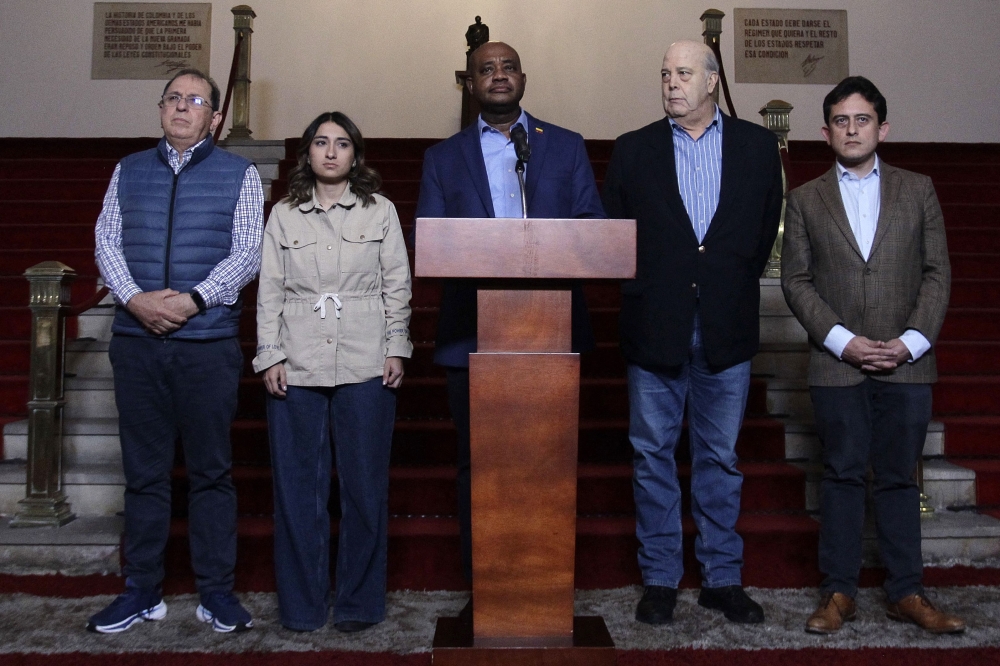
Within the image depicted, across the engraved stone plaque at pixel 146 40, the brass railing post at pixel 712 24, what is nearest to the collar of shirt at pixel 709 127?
the brass railing post at pixel 712 24

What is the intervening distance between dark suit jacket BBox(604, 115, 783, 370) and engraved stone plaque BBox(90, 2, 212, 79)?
6.48 m

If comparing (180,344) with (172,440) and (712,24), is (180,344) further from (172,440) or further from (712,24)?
(712,24)

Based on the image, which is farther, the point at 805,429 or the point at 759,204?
Result: the point at 805,429

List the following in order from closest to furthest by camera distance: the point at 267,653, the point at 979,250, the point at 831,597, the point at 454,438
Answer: the point at 267,653
the point at 831,597
the point at 454,438
the point at 979,250

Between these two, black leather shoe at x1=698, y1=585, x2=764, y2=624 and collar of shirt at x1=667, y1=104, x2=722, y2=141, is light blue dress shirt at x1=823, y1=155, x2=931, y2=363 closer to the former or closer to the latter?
collar of shirt at x1=667, y1=104, x2=722, y2=141

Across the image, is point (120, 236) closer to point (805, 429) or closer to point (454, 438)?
point (454, 438)

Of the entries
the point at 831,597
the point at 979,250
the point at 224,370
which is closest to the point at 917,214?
the point at 831,597

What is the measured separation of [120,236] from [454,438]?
4.66 feet

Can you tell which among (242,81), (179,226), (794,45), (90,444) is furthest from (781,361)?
(794,45)

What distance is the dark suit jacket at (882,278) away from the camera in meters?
2.42

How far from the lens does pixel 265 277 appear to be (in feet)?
8.02

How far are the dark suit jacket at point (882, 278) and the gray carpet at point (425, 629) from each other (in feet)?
2.20

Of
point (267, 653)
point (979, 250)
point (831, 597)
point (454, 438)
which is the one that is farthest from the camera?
point (979, 250)

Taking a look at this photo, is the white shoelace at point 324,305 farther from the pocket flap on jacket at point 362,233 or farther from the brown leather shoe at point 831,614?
the brown leather shoe at point 831,614
